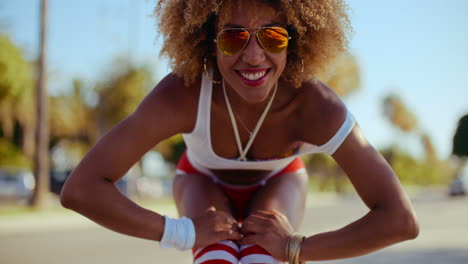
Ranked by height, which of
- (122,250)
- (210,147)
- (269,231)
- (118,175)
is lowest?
(122,250)

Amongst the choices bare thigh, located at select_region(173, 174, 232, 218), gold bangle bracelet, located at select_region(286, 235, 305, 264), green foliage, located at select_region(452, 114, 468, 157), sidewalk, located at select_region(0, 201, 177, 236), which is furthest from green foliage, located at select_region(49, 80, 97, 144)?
gold bangle bracelet, located at select_region(286, 235, 305, 264)

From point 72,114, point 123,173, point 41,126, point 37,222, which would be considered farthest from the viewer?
point 72,114

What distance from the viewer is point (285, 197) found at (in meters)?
2.60

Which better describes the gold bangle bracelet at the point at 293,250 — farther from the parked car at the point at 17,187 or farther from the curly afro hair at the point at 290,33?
the parked car at the point at 17,187

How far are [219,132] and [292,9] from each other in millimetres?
650

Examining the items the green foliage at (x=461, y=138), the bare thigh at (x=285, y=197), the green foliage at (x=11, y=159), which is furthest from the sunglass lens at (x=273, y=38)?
the green foliage at (x=11, y=159)

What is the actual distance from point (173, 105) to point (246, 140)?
424mm

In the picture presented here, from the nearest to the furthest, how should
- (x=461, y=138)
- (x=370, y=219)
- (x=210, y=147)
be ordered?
(x=370, y=219) → (x=210, y=147) → (x=461, y=138)

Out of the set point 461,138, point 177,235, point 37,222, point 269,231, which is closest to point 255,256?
point 269,231

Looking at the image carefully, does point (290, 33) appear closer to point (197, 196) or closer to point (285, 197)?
point (285, 197)

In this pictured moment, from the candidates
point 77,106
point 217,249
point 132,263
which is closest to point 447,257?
point 132,263

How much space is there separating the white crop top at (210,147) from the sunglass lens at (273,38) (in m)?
0.34

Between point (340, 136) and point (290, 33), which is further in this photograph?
point (290, 33)

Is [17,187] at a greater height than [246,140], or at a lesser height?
lesser
